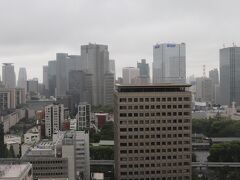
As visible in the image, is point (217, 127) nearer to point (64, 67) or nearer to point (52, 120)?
point (52, 120)

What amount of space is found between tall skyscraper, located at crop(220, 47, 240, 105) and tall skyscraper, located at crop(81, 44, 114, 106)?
2304 centimetres

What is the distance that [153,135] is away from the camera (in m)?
23.2

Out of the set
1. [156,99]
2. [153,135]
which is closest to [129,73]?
[156,99]

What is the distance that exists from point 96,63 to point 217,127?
129 ft

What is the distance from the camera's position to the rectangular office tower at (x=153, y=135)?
2303 centimetres

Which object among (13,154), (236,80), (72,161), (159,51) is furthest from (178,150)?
(159,51)

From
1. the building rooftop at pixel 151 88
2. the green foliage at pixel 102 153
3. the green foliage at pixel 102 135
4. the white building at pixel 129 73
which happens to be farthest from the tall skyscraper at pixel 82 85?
the building rooftop at pixel 151 88

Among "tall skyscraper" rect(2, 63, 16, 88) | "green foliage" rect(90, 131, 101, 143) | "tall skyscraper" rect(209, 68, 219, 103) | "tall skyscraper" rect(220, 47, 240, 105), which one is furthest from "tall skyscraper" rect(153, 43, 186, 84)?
"green foliage" rect(90, 131, 101, 143)

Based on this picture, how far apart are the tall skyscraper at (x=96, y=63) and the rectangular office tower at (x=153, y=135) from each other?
181 ft

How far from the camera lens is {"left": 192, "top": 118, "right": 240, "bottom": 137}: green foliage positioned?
150 feet

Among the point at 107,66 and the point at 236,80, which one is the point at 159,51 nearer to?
the point at 107,66

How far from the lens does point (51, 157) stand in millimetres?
23891

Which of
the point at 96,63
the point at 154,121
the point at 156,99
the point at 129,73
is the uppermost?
the point at 96,63

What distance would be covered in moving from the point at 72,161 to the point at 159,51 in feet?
213
